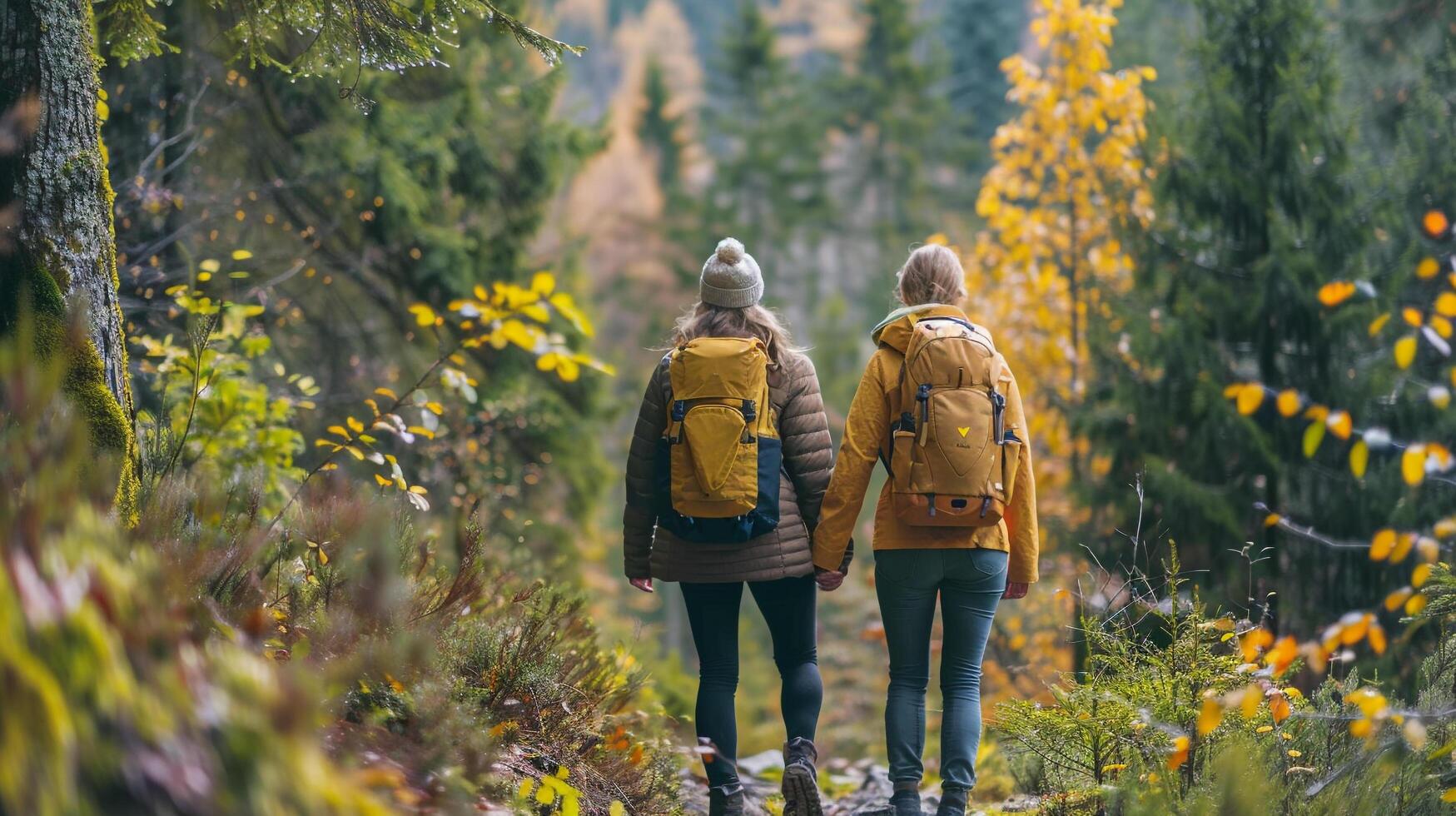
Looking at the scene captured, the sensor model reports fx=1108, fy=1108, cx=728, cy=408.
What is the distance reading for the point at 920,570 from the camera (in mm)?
4129

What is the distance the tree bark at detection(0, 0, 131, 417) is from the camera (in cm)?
374

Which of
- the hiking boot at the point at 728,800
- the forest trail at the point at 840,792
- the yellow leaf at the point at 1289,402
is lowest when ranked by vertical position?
the forest trail at the point at 840,792

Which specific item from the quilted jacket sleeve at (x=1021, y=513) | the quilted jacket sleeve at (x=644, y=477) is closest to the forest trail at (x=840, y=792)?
the quilted jacket sleeve at (x=1021, y=513)

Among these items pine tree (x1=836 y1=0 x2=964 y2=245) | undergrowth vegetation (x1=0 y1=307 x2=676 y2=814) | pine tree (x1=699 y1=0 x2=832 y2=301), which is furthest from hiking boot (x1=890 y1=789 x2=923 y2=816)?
pine tree (x1=699 y1=0 x2=832 y2=301)

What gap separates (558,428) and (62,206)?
659 centimetres

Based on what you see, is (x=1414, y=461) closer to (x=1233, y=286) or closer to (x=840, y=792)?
(x=840, y=792)

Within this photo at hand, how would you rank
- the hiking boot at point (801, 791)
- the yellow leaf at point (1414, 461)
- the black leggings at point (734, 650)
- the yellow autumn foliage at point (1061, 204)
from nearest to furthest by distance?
the yellow leaf at point (1414, 461)
the hiking boot at point (801, 791)
the black leggings at point (734, 650)
the yellow autumn foliage at point (1061, 204)

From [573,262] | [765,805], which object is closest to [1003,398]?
[765,805]

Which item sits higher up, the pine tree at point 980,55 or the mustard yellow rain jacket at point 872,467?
the pine tree at point 980,55

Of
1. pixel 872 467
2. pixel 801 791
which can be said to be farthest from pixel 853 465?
pixel 801 791

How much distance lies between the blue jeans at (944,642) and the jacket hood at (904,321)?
0.80m

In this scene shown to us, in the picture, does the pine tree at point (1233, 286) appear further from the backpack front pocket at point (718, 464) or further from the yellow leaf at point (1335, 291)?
the yellow leaf at point (1335, 291)

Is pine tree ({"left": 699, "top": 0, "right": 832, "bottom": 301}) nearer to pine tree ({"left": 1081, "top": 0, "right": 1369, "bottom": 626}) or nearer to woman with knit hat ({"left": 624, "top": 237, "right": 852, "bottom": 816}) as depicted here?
pine tree ({"left": 1081, "top": 0, "right": 1369, "bottom": 626})

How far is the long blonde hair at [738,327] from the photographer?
439cm
